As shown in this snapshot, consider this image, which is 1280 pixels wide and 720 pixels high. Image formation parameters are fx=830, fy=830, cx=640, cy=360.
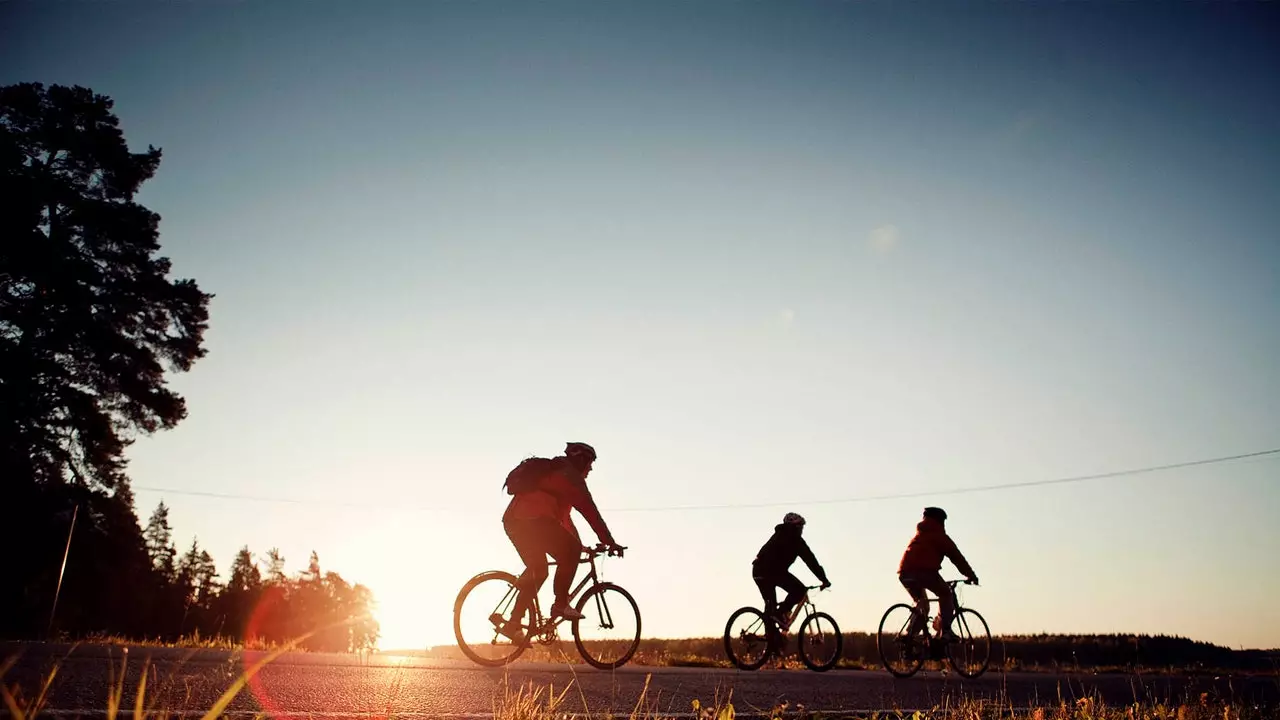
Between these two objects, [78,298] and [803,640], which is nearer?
[803,640]

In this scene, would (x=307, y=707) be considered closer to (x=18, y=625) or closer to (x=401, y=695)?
(x=401, y=695)

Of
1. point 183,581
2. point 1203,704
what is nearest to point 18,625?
point 1203,704

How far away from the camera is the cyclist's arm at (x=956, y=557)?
11.7 metres

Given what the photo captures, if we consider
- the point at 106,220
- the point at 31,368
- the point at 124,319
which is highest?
the point at 106,220

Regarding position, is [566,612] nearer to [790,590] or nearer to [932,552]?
[790,590]

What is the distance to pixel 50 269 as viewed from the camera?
2152cm

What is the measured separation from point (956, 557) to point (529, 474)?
6.75 m

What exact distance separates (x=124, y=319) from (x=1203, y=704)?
81.3ft

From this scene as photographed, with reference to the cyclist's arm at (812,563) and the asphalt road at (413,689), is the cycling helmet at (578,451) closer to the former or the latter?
the asphalt road at (413,689)

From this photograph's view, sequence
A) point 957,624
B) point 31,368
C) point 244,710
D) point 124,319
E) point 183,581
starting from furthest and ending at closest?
point 183,581 < point 124,319 < point 31,368 < point 957,624 < point 244,710

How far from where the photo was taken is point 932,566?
38.7 feet

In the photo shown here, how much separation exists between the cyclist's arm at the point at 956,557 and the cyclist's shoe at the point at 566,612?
5.87 metres

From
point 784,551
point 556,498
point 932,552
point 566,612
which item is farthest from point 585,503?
point 932,552

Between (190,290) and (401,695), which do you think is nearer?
(401,695)
